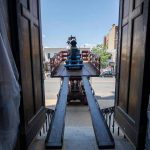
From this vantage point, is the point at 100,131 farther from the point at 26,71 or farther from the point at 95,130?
the point at 26,71

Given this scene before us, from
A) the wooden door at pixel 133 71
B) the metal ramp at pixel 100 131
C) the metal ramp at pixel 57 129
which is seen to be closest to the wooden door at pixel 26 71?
the metal ramp at pixel 57 129

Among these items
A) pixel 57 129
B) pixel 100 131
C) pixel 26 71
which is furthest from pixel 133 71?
pixel 26 71

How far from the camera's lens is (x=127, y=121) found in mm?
2232

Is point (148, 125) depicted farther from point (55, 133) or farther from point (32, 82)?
point (32, 82)

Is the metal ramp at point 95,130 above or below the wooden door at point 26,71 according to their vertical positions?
below

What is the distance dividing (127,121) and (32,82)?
127cm

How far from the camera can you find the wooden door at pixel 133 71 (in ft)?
5.46

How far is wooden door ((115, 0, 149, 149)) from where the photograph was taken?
1665 mm

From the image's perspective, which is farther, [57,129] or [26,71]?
[26,71]

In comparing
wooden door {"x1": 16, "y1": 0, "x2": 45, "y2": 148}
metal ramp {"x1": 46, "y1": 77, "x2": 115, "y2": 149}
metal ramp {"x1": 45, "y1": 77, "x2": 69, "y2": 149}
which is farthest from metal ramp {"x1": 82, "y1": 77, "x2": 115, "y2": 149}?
wooden door {"x1": 16, "y1": 0, "x2": 45, "y2": 148}

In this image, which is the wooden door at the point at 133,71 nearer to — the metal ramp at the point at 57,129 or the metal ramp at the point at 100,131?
the metal ramp at the point at 100,131

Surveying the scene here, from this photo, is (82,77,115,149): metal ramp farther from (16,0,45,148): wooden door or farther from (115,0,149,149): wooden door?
(16,0,45,148): wooden door

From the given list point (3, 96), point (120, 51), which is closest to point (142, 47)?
point (120, 51)

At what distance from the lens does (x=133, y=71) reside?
6.55 ft
